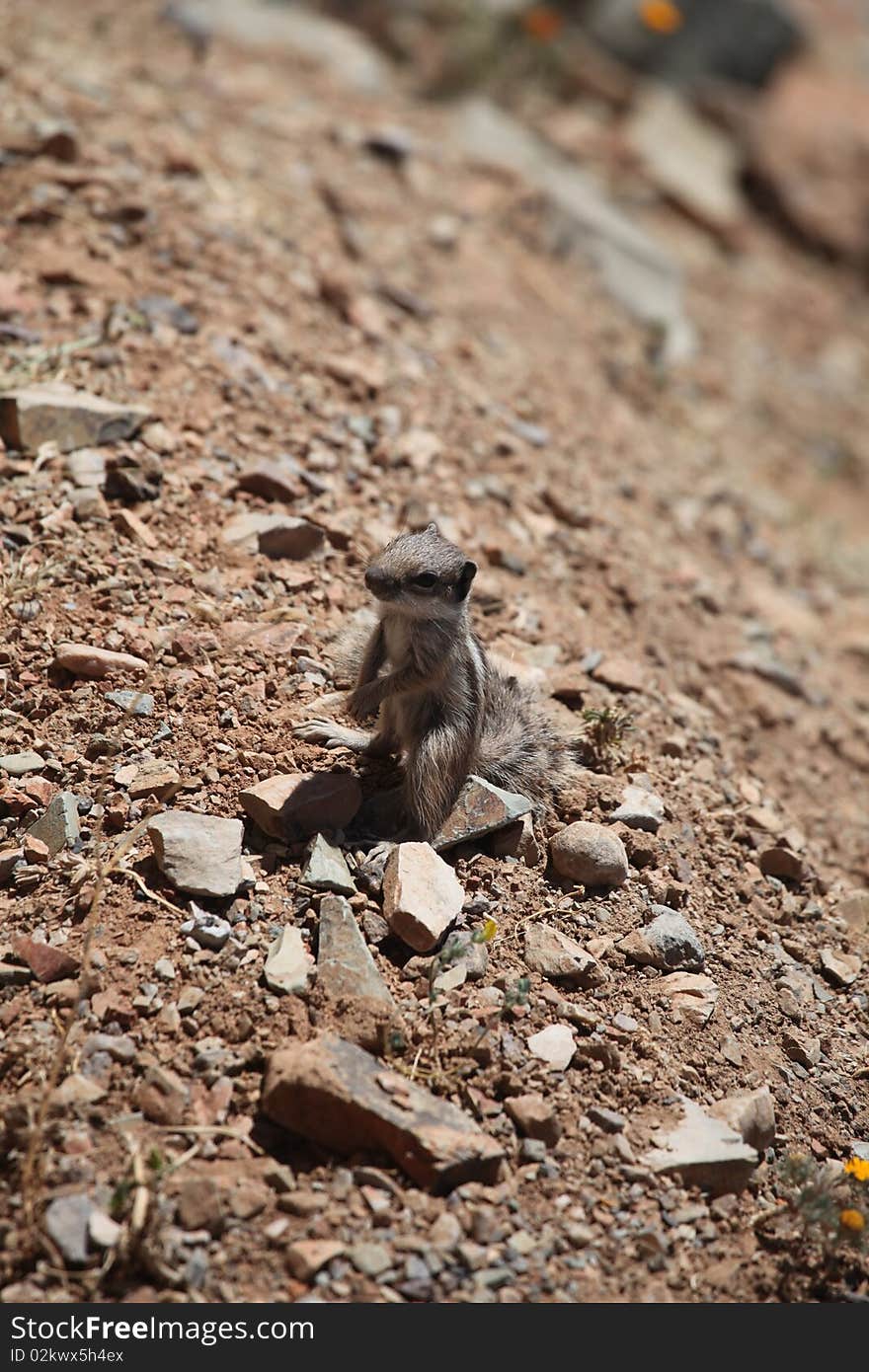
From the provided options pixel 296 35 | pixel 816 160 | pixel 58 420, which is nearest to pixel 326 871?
pixel 58 420

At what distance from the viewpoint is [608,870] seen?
4.64 m

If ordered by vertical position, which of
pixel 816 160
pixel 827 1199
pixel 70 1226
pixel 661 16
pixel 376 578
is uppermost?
pixel 661 16

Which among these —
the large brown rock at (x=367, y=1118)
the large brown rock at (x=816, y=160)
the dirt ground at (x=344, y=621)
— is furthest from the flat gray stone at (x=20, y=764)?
the large brown rock at (x=816, y=160)

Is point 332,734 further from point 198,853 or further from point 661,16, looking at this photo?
point 661,16

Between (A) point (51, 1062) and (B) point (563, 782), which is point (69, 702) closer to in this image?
(A) point (51, 1062)

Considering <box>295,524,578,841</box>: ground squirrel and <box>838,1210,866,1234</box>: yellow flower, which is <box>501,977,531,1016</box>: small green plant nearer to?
<box>295,524,578,841</box>: ground squirrel

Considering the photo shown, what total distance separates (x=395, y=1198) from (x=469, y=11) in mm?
11022

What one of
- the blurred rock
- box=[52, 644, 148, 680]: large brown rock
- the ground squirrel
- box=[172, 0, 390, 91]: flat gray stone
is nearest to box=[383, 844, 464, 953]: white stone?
the ground squirrel

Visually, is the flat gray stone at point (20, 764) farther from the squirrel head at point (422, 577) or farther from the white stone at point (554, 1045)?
the white stone at point (554, 1045)

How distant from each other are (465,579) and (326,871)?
1223mm

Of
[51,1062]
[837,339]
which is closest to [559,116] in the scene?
[837,339]

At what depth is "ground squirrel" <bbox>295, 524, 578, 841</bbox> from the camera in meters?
4.57

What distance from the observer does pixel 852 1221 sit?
3.76 m

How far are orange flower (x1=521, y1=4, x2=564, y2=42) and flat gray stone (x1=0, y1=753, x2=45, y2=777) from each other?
32.4 feet
